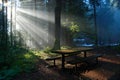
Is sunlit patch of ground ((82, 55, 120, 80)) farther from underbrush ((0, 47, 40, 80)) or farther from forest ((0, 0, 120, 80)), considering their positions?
underbrush ((0, 47, 40, 80))

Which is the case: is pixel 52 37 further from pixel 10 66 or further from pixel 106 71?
pixel 10 66

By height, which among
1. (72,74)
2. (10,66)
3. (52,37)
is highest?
(52,37)

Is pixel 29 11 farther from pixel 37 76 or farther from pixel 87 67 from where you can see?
pixel 37 76

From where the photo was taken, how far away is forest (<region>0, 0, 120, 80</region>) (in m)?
9.24

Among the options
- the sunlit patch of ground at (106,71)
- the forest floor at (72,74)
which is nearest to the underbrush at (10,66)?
the forest floor at (72,74)

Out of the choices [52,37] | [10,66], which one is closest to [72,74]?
[10,66]

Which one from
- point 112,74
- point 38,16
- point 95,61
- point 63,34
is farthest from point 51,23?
point 112,74

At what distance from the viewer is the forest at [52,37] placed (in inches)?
364

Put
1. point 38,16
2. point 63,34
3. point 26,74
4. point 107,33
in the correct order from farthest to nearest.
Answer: point 107,33
point 38,16
point 63,34
point 26,74

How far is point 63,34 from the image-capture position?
26.7m

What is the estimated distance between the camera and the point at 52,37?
1089 inches

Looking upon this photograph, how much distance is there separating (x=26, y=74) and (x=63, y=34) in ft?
60.7

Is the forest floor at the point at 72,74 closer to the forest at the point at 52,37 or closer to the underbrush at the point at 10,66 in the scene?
the forest at the point at 52,37

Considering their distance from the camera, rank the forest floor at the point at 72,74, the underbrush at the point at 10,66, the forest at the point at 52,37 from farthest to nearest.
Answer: the forest at the point at 52,37, the forest floor at the point at 72,74, the underbrush at the point at 10,66
